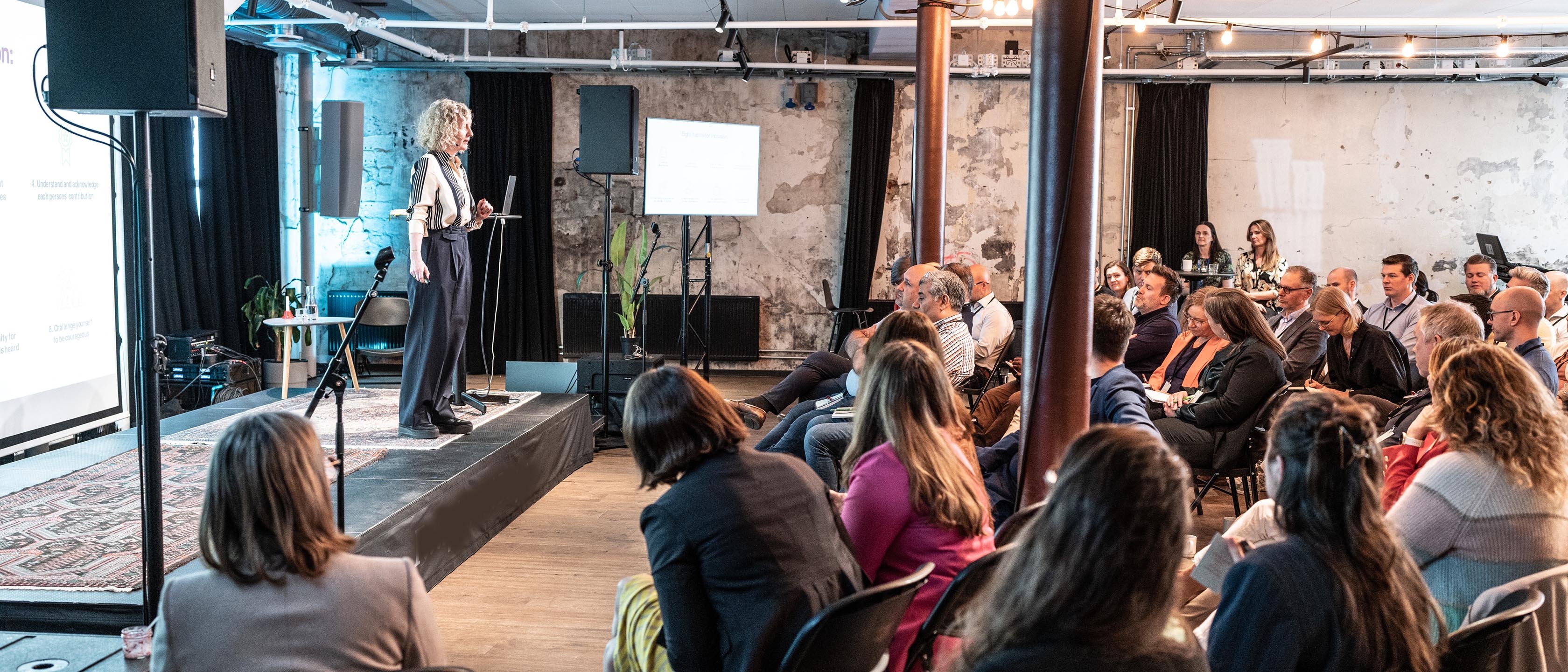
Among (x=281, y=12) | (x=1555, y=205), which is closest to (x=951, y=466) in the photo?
(x=281, y=12)

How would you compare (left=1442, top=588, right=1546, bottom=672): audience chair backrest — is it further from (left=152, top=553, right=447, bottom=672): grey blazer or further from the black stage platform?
the black stage platform

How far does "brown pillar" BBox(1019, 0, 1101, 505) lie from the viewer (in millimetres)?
3062

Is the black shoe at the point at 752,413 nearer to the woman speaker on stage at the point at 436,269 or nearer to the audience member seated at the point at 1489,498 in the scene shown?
the woman speaker on stage at the point at 436,269

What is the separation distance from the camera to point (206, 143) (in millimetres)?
8414

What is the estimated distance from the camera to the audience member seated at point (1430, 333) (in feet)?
12.0

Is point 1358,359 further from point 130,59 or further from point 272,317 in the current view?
point 272,317

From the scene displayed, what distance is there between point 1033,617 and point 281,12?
25.5 feet

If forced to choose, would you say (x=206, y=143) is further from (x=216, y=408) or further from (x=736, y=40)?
(x=736, y=40)

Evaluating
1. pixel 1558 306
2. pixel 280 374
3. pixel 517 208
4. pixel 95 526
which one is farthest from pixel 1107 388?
pixel 517 208

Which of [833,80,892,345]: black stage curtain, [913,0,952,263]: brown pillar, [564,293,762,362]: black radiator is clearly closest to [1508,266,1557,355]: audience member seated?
[913,0,952,263]: brown pillar

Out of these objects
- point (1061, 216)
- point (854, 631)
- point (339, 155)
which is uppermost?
point (339, 155)

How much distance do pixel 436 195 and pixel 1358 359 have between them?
14.9ft

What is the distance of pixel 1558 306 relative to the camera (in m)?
6.43

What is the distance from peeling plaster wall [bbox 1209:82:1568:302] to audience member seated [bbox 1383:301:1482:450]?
272 inches
